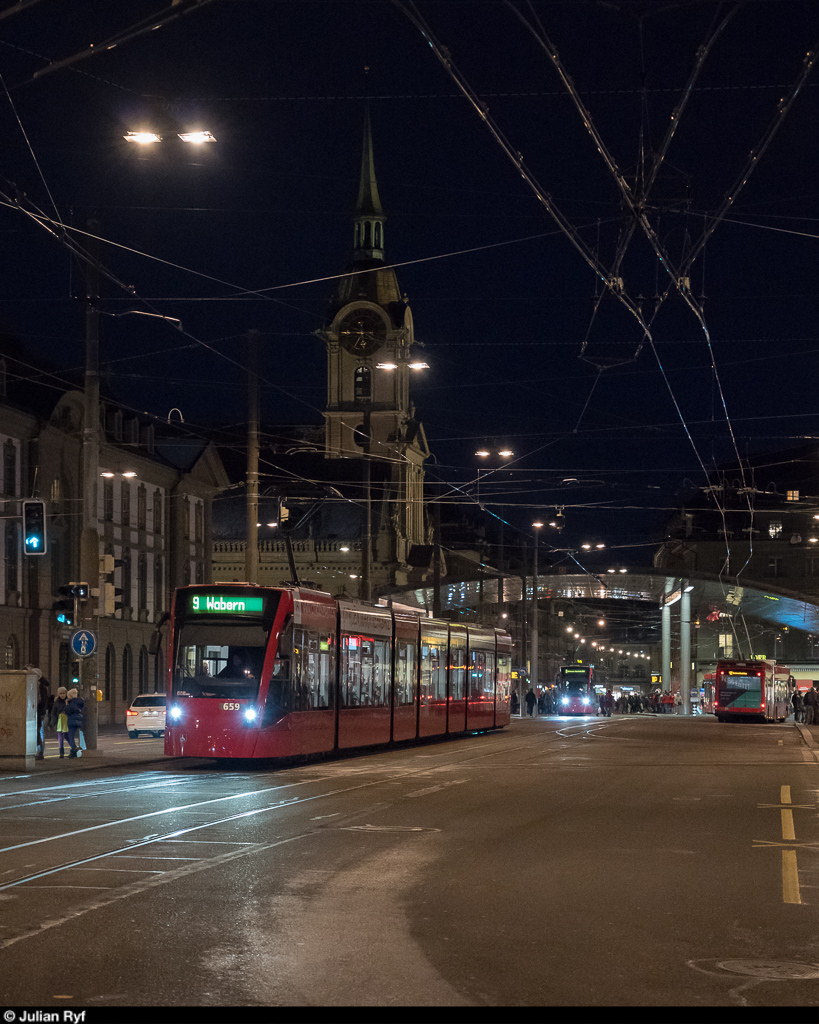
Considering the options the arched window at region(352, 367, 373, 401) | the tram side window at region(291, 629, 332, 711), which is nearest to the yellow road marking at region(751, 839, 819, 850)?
the tram side window at region(291, 629, 332, 711)

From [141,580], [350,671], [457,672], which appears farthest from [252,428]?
[141,580]

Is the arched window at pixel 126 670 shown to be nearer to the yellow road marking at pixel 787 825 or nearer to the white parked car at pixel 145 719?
the white parked car at pixel 145 719

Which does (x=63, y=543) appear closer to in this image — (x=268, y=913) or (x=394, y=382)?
(x=268, y=913)

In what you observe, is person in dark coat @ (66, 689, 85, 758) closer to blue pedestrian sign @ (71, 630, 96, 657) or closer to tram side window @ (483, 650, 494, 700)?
blue pedestrian sign @ (71, 630, 96, 657)

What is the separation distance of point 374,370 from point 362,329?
372 cm

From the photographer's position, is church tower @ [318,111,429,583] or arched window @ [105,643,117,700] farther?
church tower @ [318,111,429,583]

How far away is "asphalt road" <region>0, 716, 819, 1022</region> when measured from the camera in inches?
294

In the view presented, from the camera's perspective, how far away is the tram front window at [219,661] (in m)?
25.0

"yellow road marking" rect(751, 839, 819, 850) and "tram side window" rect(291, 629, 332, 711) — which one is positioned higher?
"tram side window" rect(291, 629, 332, 711)

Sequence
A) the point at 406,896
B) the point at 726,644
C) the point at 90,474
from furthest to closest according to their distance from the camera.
Answer: the point at 726,644
the point at 90,474
the point at 406,896

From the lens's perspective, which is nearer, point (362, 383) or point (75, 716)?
point (75, 716)

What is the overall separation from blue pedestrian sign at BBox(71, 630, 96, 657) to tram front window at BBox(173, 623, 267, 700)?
306 cm

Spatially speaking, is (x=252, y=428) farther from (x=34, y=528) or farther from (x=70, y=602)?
(x=34, y=528)

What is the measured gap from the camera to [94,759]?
27969 mm
